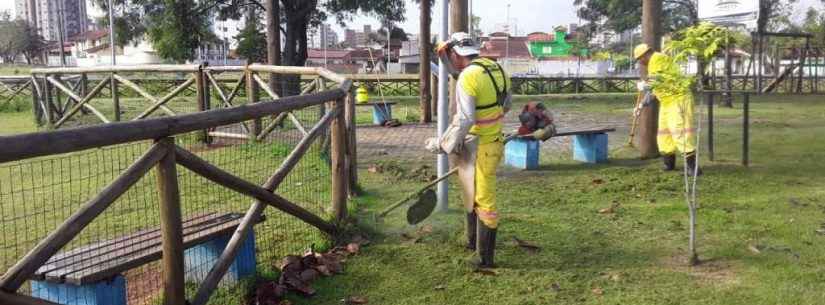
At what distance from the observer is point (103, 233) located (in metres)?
6.37

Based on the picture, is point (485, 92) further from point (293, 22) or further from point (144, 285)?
point (293, 22)

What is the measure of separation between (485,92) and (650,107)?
5.67 m

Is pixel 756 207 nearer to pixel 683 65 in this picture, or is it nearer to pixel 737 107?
pixel 683 65

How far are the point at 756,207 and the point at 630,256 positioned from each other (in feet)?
7.45

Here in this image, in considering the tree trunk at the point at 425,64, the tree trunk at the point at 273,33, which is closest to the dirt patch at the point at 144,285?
the tree trunk at the point at 273,33

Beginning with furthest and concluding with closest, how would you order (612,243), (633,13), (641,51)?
(633,13) → (641,51) → (612,243)

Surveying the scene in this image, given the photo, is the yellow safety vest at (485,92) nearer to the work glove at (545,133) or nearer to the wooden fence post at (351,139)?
the work glove at (545,133)

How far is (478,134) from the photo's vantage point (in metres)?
5.20

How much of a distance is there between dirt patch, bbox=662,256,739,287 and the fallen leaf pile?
2.38 metres

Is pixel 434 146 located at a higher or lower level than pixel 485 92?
lower

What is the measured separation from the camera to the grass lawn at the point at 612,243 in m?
4.78

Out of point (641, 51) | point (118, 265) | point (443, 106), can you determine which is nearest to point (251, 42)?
point (641, 51)

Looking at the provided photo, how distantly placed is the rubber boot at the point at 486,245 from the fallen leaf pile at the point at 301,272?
3.32ft

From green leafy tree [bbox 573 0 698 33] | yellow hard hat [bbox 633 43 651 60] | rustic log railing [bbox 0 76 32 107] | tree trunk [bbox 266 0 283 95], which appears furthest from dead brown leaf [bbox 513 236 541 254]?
green leafy tree [bbox 573 0 698 33]
